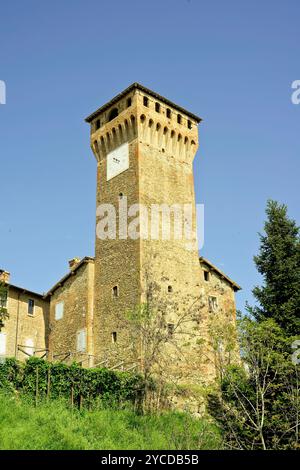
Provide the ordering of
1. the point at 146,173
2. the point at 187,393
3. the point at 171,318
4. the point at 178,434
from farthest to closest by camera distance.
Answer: the point at 146,173 → the point at 171,318 → the point at 187,393 → the point at 178,434

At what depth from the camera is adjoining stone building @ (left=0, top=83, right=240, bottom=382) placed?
27.7 m

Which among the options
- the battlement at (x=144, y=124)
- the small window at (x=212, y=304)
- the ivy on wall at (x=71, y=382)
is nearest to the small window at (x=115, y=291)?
the ivy on wall at (x=71, y=382)

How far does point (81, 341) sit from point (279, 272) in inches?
459

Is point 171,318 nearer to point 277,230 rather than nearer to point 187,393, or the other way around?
point 187,393

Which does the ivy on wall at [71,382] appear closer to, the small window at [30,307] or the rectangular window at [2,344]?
the rectangular window at [2,344]

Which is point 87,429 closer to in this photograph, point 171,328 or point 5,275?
point 171,328

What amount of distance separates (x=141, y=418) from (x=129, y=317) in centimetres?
491

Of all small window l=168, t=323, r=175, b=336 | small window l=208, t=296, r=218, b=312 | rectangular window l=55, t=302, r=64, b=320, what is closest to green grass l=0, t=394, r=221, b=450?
small window l=168, t=323, r=175, b=336

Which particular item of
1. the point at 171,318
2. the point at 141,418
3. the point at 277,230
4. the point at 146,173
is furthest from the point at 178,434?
the point at 146,173

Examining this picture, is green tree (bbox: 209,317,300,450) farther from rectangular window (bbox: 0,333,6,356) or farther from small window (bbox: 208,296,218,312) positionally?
rectangular window (bbox: 0,333,6,356)

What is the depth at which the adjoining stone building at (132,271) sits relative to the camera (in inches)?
1089

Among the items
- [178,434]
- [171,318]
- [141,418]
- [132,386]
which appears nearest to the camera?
[178,434]

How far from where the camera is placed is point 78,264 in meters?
31.1

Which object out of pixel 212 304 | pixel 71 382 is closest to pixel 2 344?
pixel 71 382
